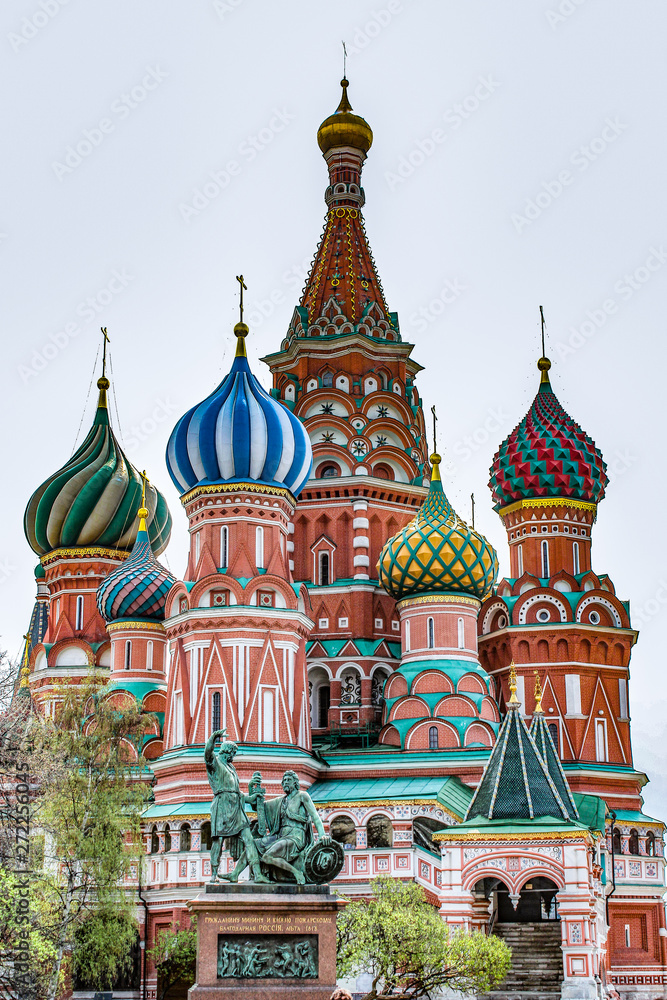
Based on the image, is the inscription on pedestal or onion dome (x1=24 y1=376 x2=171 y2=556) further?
onion dome (x1=24 y1=376 x2=171 y2=556)

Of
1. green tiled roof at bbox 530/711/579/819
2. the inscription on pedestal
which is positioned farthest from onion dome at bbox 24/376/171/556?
the inscription on pedestal

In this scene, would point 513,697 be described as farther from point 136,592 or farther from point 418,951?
point 136,592

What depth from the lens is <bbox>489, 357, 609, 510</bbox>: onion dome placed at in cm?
4266

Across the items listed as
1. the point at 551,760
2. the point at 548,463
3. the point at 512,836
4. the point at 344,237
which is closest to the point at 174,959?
the point at 512,836

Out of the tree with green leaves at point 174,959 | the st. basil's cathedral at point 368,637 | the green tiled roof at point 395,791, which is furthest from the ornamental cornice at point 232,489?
the tree with green leaves at point 174,959

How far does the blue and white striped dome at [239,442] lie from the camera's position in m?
37.5

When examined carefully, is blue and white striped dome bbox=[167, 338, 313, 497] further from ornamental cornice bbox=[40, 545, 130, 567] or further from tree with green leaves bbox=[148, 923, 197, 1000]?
tree with green leaves bbox=[148, 923, 197, 1000]

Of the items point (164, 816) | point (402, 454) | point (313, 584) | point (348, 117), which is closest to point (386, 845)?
Result: point (164, 816)

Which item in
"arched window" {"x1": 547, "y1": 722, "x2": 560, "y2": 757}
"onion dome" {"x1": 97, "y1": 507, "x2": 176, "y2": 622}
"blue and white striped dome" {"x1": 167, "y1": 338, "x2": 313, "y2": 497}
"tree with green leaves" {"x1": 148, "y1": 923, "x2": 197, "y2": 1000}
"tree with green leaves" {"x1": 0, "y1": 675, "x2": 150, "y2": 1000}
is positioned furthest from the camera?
"onion dome" {"x1": 97, "y1": 507, "x2": 176, "y2": 622}

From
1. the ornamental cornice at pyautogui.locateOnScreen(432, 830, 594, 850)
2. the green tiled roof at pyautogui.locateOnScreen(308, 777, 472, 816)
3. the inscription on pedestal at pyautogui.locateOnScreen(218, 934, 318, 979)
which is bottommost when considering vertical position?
the inscription on pedestal at pyautogui.locateOnScreen(218, 934, 318, 979)

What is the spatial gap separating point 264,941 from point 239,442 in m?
17.2

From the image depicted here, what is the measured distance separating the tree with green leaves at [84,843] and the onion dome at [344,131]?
19758mm

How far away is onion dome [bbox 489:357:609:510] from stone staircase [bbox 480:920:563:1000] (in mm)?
13441

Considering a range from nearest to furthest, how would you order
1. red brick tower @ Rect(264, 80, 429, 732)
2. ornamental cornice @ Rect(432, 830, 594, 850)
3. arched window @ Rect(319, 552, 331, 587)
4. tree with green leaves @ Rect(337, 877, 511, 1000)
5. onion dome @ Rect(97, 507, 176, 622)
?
tree with green leaves @ Rect(337, 877, 511, 1000) → ornamental cornice @ Rect(432, 830, 594, 850) → red brick tower @ Rect(264, 80, 429, 732) → onion dome @ Rect(97, 507, 176, 622) → arched window @ Rect(319, 552, 331, 587)
